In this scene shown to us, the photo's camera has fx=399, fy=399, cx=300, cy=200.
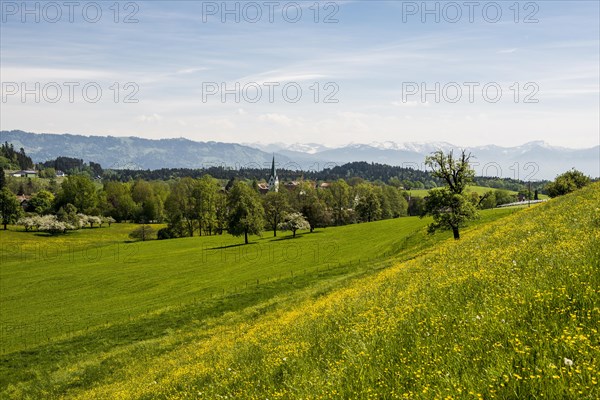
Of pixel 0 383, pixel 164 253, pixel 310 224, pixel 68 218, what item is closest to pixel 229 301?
pixel 0 383

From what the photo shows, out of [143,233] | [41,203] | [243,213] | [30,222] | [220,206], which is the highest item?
[41,203]

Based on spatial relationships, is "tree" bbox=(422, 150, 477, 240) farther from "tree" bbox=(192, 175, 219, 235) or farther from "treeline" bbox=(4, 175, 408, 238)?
"tree" bbox=(192, 175, 219, 235)

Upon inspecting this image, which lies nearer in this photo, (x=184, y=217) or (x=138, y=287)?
(x=138, y=287)

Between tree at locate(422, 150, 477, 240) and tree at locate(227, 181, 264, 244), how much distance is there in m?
Result: 60.3

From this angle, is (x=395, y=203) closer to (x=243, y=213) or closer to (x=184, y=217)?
(x=184, y=217)

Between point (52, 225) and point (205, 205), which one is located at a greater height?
point (205, 205)

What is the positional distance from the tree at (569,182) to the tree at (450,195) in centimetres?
3685

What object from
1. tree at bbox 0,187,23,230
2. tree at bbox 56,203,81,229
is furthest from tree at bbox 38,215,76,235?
tree at bbox 0,187,23,230

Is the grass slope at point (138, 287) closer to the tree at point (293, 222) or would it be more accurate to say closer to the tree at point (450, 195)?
the tree at point (450, 195)

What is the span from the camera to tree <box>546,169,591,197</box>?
7600 cm

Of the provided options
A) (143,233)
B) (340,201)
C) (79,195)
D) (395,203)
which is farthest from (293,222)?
(79,195)

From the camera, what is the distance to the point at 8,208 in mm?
139875

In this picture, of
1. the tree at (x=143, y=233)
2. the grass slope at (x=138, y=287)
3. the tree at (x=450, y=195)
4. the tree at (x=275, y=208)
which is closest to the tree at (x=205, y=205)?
the tree at (x=143, y=233)

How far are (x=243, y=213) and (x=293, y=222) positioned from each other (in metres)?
19.3
